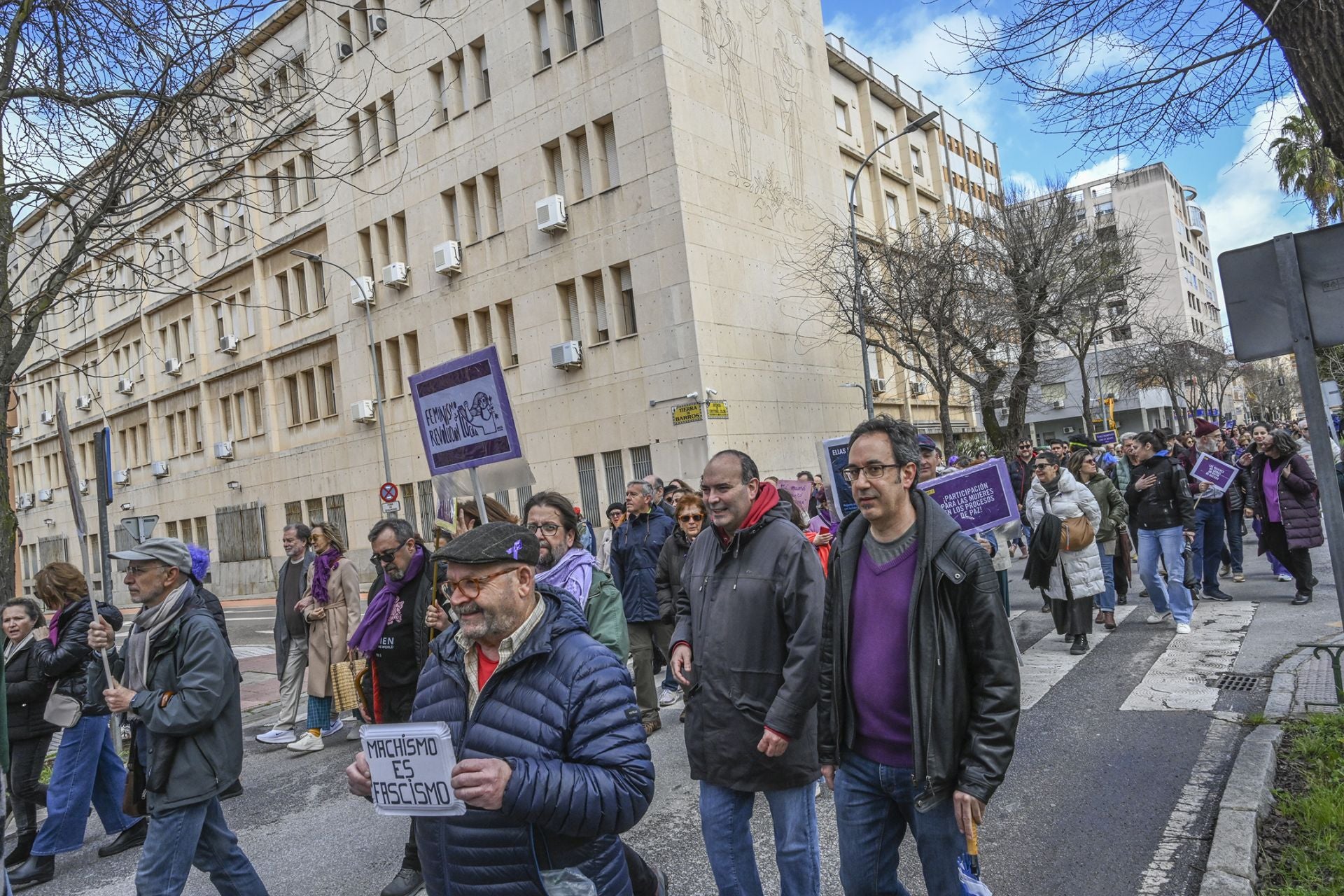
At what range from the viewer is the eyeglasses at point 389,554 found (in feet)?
18.5

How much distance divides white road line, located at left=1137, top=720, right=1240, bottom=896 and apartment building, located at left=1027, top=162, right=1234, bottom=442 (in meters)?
45.5

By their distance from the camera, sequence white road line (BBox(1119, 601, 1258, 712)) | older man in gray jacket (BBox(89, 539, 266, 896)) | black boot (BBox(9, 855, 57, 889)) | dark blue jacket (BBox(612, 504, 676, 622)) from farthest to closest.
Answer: dark blue jacket (BBox(612, 504, 676, 622))
white road line (BBox(1119, 601, 1258, 712))
black boot (BBox(9, 855, 57, 889))
older man in gray jacket (BBox(89, 539, 266, 896))

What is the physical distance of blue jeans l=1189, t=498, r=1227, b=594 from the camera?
1092 centimetres

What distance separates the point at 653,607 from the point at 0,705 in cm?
509

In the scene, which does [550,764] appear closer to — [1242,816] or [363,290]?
A: [1242,816]

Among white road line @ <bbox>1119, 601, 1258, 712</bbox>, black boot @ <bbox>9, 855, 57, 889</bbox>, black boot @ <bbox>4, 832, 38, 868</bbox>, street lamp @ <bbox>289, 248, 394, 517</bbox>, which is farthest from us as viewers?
street lamp @ <bbox>289, 248, 394, 517</bbox>

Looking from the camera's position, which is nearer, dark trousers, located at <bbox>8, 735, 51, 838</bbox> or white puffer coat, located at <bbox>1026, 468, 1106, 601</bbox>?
dark trousers, located at <bbox>8, 735, 51, 838</bbox>

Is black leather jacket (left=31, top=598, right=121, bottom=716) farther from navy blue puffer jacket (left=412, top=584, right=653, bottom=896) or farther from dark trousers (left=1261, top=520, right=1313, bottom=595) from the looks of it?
dark trousers (left=1261, top=520, right=1313, bottom=595)

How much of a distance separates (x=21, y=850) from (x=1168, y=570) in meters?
9.75

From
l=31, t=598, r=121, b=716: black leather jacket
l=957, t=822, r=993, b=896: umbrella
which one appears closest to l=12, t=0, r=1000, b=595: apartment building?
l=31, t=598, r=121, b=716: black leather jacket

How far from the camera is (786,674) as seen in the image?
339cm

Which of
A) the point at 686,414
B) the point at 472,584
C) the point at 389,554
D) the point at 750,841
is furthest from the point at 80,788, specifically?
the point at 686,414

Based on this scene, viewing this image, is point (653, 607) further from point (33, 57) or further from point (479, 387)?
point (33, 57)

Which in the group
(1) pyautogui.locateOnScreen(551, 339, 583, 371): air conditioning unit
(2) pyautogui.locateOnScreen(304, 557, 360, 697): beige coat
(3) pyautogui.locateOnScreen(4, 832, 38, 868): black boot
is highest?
(1) pyautogui.locateOnScreen(551, 339, 583, 371): air conditioning unit
